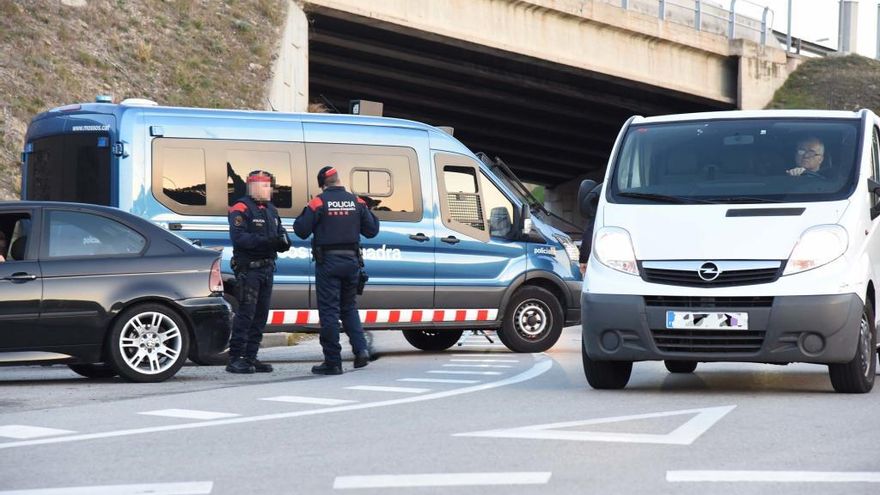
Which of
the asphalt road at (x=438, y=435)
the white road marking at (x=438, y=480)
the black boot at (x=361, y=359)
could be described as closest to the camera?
the white road marking at (x=438, y=480)

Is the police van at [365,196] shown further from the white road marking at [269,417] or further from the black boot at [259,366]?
the white road marking at [269,417]

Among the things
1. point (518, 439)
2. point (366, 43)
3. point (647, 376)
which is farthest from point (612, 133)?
point (518, 439)

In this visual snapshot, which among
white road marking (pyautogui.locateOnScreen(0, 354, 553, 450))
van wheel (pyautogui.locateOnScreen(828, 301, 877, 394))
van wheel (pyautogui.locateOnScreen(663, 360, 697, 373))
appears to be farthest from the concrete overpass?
van wheel (pyautogui.locateOnScreen(828, 301, 877, 394))

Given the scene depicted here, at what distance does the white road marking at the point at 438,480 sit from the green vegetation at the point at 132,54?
59.6 ft

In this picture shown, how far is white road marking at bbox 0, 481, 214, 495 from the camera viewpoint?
6523 mm

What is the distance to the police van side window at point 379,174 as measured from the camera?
15.7 m

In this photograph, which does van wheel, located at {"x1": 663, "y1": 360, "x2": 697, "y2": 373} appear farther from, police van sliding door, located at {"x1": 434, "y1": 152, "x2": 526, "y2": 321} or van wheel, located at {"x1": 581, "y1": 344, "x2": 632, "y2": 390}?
police van sliding door, located at {"x1": 434, "y1": 152, "x2": 526, "y2": 321}

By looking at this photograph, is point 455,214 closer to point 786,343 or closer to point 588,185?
point 588,185

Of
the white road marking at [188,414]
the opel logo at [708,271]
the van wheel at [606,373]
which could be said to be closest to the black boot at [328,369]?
the van wheel at [606,373]

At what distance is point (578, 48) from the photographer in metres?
43.2

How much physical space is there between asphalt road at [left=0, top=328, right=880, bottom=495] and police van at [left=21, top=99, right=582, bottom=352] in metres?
2.25

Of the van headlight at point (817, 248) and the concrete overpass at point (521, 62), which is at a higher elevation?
the concrete overpass at point (521, 62)

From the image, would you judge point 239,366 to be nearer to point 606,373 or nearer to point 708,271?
point 606,373

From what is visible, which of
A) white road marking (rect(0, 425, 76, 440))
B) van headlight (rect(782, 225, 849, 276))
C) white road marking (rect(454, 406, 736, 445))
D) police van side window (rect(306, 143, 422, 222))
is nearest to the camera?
white road marking (rect(454, 406, 736, 445))
